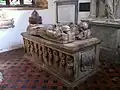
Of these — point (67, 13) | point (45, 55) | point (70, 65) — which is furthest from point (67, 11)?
point (70, 65)

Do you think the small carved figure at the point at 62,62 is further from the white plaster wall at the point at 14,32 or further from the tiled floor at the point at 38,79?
the white plaster wall at the point at 14,32

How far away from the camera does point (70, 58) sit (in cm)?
206

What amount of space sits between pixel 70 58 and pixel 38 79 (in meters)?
0.67

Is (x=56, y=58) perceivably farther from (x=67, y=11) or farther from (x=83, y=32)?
(x=67, y=11)

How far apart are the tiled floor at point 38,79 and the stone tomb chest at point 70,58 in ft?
0.34

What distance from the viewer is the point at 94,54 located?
2.38 m

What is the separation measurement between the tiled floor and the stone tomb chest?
0.34 ft

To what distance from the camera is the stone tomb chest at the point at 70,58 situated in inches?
81.1

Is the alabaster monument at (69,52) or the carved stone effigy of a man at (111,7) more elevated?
the carved stone effigy of a man at (111,7)

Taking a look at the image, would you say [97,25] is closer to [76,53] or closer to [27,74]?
[76,53]

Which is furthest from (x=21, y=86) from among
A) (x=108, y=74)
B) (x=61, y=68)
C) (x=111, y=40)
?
(x=111, y=40)

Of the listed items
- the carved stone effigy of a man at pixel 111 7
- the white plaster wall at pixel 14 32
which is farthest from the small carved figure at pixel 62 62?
the white plaster wall at pixel 14 32

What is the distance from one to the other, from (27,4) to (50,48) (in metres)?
2.65

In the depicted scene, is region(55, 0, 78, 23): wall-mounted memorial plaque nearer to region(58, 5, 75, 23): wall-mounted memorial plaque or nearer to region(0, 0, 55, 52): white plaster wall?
region(58, 5, 75, 23): wall-mounted memorial plaque
